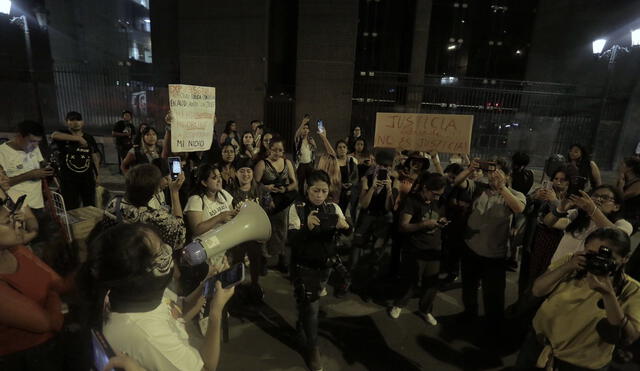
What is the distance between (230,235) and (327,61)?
1071 centimetres

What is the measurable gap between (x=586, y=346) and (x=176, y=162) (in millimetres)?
3368

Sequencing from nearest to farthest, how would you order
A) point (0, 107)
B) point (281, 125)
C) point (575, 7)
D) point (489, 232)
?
point (489, 232)
point (281, 125)
point (575, 7)
point (0, 107)

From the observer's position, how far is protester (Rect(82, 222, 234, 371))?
1.42 m

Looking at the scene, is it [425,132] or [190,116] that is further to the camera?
[425,132]

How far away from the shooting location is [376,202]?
4.68 metres

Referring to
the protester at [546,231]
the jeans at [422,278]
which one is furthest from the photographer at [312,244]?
the protester at [546,231]

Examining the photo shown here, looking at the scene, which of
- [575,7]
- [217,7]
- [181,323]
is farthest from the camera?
[575,7]

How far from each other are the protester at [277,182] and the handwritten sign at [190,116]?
76 centimetres

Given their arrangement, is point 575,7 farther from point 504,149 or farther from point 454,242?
point 454,242

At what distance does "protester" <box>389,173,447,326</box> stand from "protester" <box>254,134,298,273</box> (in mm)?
1504

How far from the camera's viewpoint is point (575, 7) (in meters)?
13.7

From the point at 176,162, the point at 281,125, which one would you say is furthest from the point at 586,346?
the point at 281,125

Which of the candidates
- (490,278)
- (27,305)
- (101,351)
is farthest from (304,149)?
(101,351)

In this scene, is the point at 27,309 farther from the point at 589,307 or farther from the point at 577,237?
the point at 577,237
